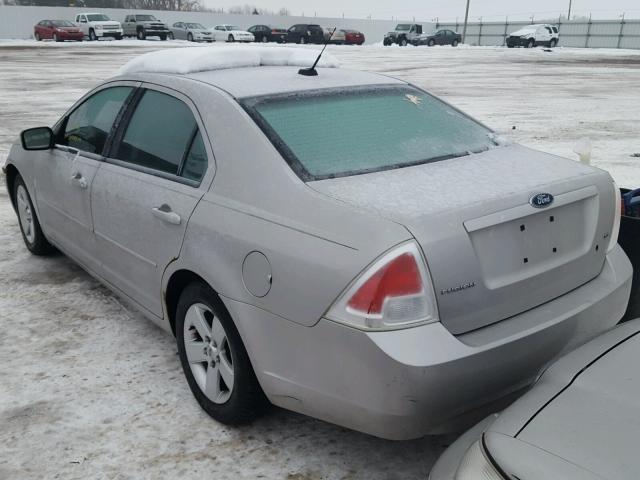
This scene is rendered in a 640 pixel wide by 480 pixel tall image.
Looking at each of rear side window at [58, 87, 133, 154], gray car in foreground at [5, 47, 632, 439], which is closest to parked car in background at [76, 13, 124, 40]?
rear side window at [58, 87, 133, 154]

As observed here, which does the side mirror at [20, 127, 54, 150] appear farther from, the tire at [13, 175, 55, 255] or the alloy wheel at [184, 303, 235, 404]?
the alloy wheel at [184, 303, 235, 404]

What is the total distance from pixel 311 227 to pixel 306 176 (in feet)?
1.05

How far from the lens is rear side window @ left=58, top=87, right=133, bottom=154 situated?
389 cm

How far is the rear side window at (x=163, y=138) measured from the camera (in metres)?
3.15

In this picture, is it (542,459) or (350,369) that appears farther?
(350,369)

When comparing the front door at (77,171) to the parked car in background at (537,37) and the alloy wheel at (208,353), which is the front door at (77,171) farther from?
the parked car in background at (537,37)

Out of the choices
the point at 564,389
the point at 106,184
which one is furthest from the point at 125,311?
the point at 564,389

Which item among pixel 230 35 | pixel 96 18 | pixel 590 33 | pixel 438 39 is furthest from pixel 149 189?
pixel 590 33

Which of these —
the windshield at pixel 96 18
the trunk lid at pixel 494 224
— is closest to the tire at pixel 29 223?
the trunk lid at pixel 494 224

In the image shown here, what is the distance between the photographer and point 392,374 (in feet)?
7.18

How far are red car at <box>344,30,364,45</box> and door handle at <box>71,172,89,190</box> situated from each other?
162ft

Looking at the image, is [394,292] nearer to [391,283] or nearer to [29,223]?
[391,283]

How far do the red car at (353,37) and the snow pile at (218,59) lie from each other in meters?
49.1

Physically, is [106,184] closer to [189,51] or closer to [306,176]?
[189,51]
